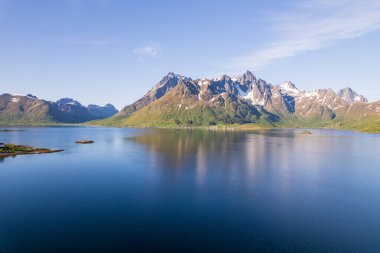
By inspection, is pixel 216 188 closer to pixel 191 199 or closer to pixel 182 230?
pixel 191 199

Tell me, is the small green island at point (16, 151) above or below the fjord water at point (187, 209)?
above

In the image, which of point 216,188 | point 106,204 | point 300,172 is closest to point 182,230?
point 106,204

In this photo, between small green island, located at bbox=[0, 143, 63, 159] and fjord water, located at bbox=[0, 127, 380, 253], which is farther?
small green island, located at bbox=[0, 143, 63, 159]

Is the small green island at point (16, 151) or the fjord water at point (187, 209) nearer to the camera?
the fjord water at point (187, 209)

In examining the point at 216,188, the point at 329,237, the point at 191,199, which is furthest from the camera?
the point at 216,188

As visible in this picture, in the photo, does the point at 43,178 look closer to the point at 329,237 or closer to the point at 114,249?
the point at 114,249

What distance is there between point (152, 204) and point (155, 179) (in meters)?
27.8

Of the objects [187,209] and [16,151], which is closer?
[187,209]

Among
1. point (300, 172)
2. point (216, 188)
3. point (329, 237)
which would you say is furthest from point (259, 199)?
point (300, 172)

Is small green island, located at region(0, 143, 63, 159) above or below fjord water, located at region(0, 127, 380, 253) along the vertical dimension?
above

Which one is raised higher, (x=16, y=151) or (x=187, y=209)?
(x=16, y=151)

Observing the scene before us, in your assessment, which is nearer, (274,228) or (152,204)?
(274,228)

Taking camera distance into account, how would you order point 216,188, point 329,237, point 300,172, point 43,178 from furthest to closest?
point 300,172 → point 43,178 → point 216,188 → point 329,237

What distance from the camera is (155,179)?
98.6 m
